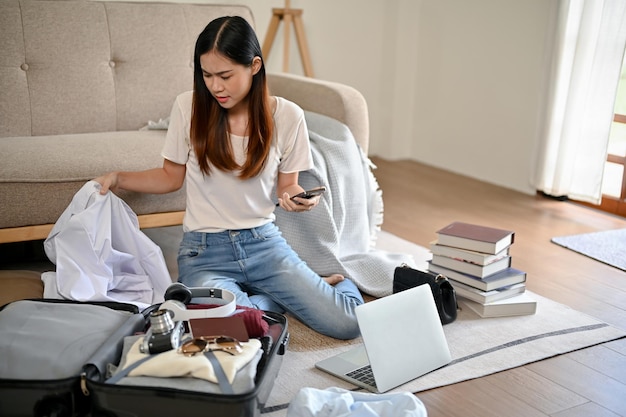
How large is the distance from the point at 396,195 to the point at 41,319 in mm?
2178

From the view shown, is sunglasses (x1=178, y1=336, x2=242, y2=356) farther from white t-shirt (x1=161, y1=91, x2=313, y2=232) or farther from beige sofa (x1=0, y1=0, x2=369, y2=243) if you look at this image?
beige sofa (x1=0, y1=0, x2=369, y2=243)

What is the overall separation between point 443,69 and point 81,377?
10.1 ft

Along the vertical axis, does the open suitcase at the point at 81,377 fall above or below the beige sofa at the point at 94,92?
below

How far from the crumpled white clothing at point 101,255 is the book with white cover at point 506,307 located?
34.1 inches

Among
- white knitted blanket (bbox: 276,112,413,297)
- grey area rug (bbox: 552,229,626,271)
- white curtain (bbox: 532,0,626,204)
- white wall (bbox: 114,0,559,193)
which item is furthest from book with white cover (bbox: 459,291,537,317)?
white wall (bbox: 114,0,559,193)

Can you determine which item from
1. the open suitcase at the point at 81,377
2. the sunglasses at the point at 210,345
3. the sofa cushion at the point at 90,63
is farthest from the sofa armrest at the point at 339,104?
the sunglasses at the point at 210,345

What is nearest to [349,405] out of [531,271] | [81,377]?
[81,377]

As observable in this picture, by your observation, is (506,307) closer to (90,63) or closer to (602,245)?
(602,245)

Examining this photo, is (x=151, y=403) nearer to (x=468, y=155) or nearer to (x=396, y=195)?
(x=396, y=195)

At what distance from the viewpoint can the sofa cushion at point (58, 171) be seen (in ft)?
7.09

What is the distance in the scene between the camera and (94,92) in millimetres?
2738

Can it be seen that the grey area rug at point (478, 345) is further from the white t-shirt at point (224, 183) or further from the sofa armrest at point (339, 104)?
the sofa armrest at point (339, 104)

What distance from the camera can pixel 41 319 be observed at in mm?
1629

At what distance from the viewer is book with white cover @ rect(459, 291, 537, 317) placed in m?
2.18
